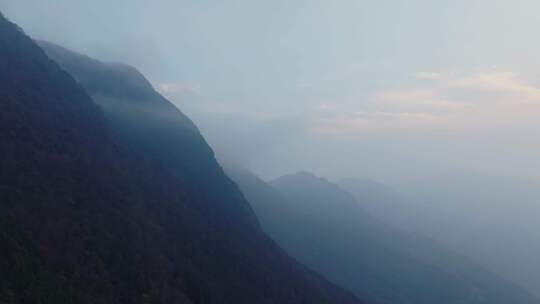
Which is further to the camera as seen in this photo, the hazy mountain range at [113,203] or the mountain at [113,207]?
the hazy mountain range at [113,203]

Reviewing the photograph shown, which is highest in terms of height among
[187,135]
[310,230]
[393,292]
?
[187,135]

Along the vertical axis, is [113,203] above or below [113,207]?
above

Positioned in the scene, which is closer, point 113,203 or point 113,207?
point 113,207

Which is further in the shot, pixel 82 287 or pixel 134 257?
pixel 134 257

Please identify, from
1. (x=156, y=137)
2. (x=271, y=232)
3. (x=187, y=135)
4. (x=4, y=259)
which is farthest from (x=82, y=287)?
(x=271, y=232)

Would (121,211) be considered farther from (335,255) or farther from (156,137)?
(335,255)

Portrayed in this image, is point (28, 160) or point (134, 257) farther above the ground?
point (28, 160)

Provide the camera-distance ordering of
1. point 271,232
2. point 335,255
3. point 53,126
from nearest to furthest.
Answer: point 53,126
point 271,232
point 335,255

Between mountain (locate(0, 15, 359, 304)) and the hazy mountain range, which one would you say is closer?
mountain (locate(0, 15, 359, 304))
